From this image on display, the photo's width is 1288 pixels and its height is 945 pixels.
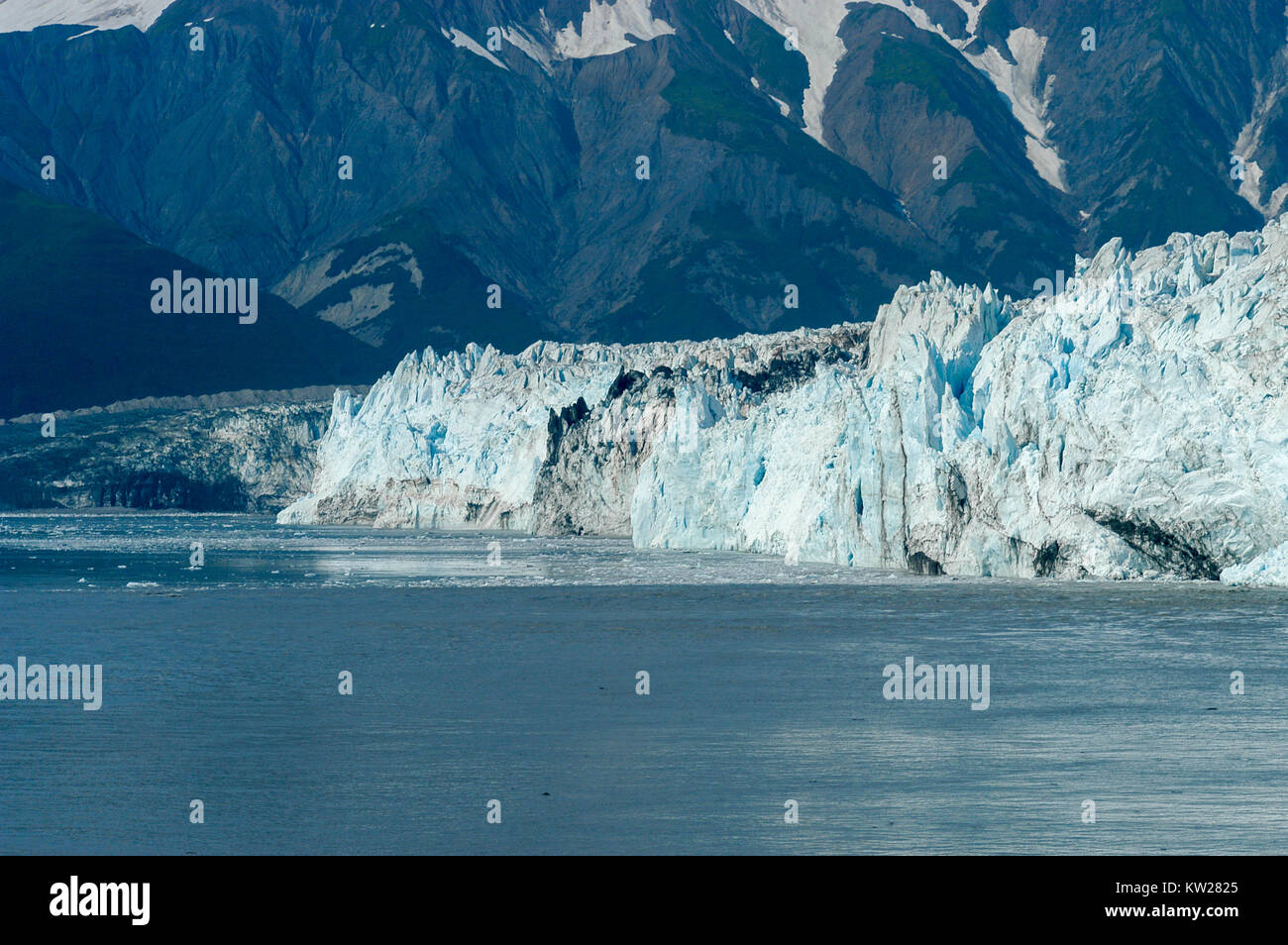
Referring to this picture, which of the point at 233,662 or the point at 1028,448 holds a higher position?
the point at 1028,448

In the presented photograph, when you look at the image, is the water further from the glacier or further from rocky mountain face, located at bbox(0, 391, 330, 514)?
rocky mountain face, located at bbox(0, 391, 330, 514)

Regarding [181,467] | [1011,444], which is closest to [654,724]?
[1011,444]

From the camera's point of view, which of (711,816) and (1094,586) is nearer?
(711,816)

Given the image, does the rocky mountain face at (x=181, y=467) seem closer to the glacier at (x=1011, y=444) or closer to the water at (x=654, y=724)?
the glacier at (x=1011, y=444)

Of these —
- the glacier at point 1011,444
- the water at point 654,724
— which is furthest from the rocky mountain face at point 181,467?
the water at point 654,724
